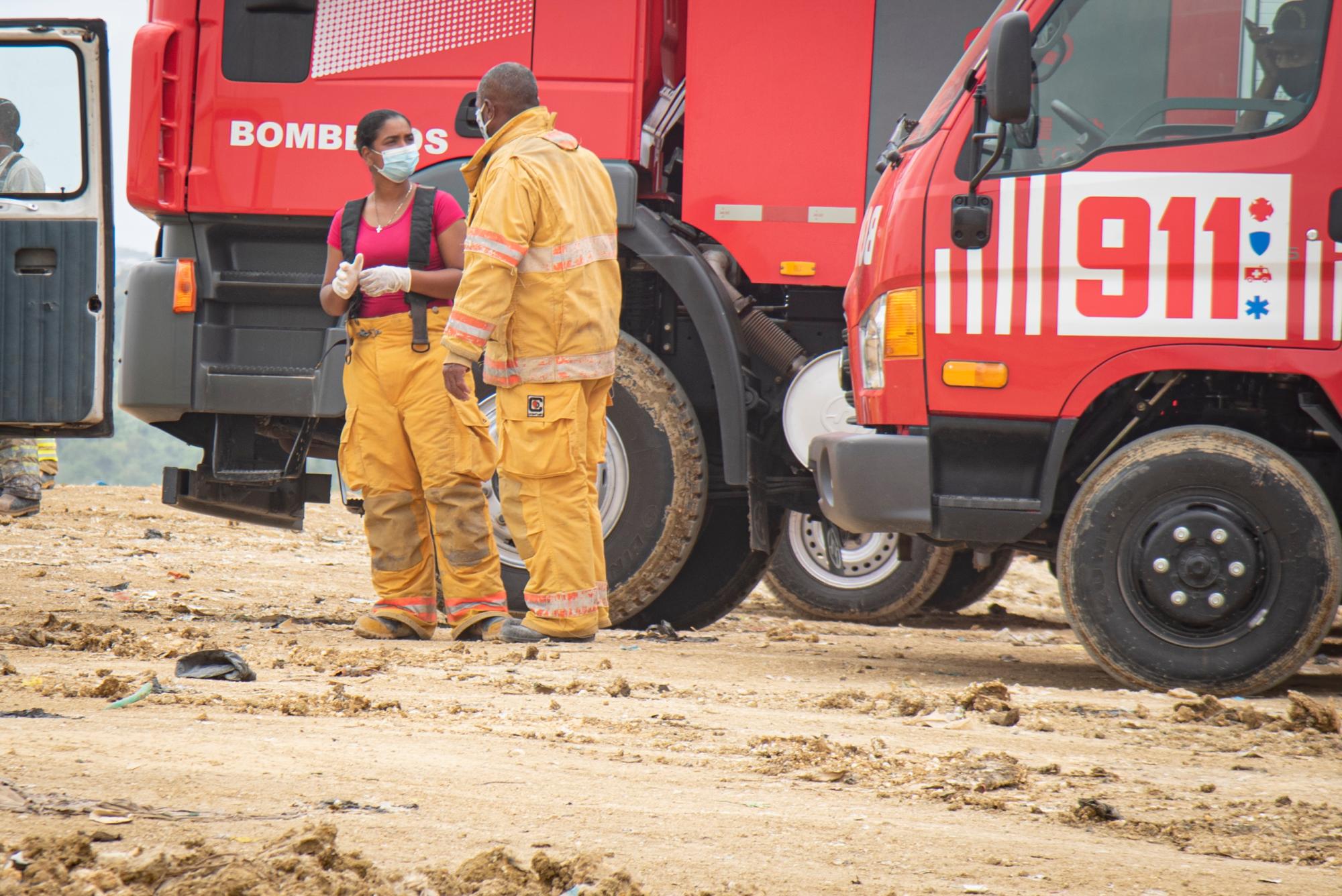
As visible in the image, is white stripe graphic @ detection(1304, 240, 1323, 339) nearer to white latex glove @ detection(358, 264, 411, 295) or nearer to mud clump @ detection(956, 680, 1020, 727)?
mud clump @ detection(956, 680, 1020, 727)

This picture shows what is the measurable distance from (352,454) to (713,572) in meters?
1.73

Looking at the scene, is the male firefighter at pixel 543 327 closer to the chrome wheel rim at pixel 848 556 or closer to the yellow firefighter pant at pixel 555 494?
the yellow firefighter pant at pixel 555 494

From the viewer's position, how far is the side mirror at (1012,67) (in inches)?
176

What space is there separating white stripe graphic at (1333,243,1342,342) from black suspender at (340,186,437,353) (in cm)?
302

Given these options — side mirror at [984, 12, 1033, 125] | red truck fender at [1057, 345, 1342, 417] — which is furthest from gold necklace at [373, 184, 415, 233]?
red truck fender at [1057, 345, 1342, 417]

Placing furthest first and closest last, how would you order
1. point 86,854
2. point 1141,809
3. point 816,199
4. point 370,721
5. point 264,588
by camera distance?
point 264,588 → point 816,199 → point 370,721 → point 1141,809 → point 86,854

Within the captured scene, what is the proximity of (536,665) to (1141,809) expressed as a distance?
7.13 ft

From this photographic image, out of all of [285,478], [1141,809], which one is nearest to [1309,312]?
[1141,809]

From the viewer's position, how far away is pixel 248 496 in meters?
6.39

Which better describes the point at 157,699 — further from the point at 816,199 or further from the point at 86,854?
the point at 816,199

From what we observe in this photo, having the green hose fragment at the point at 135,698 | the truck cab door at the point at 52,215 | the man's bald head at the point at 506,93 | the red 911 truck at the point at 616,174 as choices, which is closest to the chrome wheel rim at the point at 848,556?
the red 911 truck at the point at 616,174

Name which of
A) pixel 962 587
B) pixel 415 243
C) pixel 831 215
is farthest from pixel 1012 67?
pixel 962 587

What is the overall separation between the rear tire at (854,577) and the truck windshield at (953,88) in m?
2.80

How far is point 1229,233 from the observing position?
14.9ft
